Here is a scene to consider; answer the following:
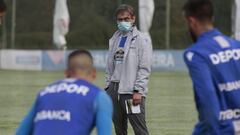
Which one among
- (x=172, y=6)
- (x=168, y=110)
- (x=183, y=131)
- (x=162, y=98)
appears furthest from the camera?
(x=172, y=6)

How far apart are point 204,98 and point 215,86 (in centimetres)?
17

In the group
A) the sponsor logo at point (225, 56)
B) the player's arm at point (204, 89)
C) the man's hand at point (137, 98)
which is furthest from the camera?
the man's hand at point (137, 98)

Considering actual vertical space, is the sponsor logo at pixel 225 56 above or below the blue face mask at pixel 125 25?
below

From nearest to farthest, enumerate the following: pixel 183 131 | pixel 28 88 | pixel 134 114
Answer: pixel 134 114 < pixel 183 131 < pixel 28 88

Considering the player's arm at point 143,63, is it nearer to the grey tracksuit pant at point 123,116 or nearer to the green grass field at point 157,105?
the grey tracksuit pant at point 123,116

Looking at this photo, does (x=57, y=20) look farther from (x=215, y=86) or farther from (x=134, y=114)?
(x=215, y=86)

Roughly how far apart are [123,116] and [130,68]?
0.71 metres

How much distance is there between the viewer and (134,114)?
9641 mm

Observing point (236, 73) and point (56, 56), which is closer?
point (236, 73)

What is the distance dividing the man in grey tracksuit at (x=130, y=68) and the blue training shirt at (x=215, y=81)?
3867 mm

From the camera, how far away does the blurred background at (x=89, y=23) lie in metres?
48.6

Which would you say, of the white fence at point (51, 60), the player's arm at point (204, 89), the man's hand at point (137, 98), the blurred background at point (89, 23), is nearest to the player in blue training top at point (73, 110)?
the player's arm at point (204, 89)

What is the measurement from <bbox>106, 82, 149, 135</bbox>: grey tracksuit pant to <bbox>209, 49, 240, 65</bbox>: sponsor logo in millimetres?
4032

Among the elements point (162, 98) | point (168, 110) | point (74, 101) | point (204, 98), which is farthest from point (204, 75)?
point (162, 98)
